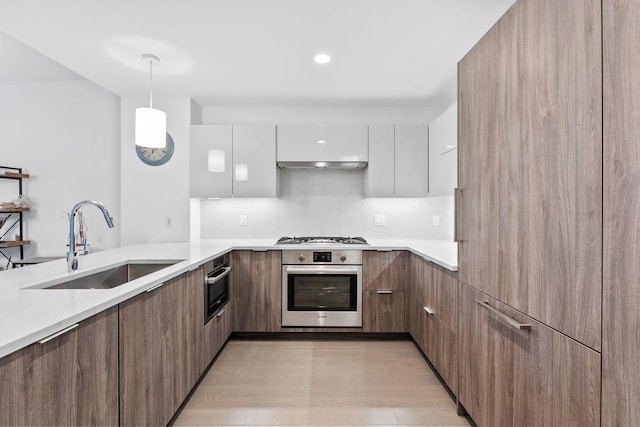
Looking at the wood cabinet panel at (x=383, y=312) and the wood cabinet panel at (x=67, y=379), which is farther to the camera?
the wood cabinet panel at (x=383, y=312)

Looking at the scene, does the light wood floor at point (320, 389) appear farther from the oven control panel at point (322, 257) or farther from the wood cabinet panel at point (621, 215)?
the wood cabinet panel at point (621, 215)

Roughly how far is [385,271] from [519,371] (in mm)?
1751

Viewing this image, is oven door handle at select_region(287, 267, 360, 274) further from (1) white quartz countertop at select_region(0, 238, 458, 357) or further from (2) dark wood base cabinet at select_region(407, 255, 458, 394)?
(1) white quartz countertop at select_region(0, 238, 458, 357)

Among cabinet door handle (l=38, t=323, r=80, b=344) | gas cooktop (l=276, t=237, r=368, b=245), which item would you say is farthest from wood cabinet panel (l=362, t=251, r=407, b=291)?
cabinet door handle (l=38, t=323, r=80, b=344)

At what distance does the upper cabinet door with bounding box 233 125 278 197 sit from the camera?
3.31 m

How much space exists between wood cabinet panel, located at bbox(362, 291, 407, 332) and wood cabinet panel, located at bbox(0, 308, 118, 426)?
2145 mm

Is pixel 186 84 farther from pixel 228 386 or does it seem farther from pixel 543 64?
pixel 543 64

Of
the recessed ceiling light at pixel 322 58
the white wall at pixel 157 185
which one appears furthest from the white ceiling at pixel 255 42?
the white wall at pixel 157 185

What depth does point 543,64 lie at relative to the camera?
1.16m

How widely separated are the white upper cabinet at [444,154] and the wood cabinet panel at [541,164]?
3.16ft

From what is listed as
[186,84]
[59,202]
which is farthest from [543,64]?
[59,202]

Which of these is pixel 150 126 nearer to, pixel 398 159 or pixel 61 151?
pixel 61 151

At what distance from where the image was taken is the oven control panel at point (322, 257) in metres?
3.07

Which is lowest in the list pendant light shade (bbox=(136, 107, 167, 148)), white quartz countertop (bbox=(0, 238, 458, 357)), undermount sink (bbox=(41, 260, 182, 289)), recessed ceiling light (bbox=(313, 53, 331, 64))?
undermount sink (bbox=(41, 260, 182, 289))
